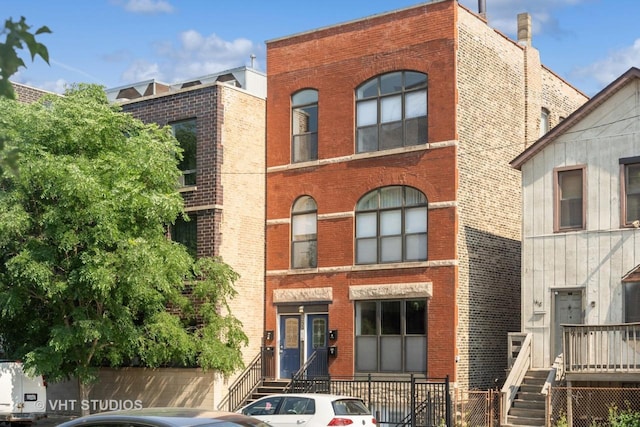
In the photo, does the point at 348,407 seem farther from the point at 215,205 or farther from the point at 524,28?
the point at 524,28

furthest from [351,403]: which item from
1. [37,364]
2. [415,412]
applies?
[37,364]

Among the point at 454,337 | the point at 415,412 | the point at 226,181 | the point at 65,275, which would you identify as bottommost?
the point at 415,412

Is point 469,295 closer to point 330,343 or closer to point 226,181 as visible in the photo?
point 330,343

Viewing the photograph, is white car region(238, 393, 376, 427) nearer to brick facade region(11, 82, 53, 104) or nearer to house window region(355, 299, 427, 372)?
house window region(355, 299, 427, 372)

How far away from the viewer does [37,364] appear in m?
26.4

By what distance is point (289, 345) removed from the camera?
31.9 metres

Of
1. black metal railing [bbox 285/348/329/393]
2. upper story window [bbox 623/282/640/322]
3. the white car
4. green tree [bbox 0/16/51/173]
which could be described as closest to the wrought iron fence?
upper story window [bbox 623/282/640/322]

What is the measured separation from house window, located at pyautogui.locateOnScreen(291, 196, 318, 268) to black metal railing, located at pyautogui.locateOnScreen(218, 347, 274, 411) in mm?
3075

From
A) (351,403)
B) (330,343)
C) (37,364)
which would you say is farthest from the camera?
(330,343)

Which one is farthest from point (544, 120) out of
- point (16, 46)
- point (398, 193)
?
point (16, 46)

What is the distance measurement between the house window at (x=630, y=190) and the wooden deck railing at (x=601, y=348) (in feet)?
10.8

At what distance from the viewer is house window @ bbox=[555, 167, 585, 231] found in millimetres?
27312

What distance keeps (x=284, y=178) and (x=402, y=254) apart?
5.30 m

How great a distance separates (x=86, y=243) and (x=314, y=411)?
899cm
